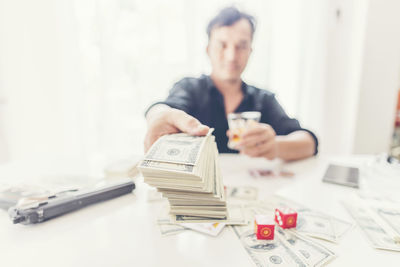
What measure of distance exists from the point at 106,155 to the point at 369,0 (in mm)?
2075

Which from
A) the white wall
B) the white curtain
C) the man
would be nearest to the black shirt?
the man

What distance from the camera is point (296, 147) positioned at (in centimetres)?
106

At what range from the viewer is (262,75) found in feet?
7.07

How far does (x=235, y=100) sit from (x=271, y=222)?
2.68ft

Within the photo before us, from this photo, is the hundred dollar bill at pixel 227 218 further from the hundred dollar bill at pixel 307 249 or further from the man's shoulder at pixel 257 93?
the man's shoulder at pixel 257 93

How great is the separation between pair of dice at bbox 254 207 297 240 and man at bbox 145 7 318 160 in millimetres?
369

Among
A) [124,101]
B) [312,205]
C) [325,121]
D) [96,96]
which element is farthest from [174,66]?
[312,205]

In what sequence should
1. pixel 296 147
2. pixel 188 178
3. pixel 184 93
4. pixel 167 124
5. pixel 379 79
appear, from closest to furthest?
pixel 188 178 → pixel 167 124 → pixel 296 147 → pixel 184 93 → pixel 379 79

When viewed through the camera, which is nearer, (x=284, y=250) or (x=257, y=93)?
(x=284, y=250)

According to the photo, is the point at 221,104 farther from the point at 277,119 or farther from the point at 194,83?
the point at 277,119

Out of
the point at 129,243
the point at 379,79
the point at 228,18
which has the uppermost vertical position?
the point at 228,18

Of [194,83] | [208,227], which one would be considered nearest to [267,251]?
[208,227]

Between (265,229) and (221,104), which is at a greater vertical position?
(221,104)

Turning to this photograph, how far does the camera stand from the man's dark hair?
114 cm
